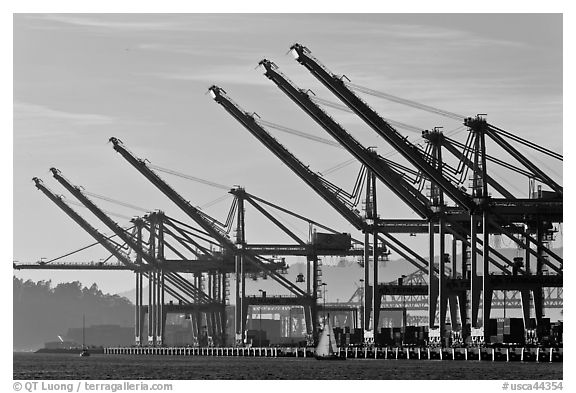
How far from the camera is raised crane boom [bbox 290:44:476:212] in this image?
11925 centimetres

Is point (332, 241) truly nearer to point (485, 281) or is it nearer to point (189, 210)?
point (189, 210)

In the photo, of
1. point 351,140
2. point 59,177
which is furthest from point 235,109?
point 59,177

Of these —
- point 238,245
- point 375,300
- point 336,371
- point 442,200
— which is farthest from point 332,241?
point 336,371

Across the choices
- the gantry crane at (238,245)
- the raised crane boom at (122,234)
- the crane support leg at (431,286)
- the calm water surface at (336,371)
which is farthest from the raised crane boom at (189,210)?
the calm water surface at (336,371)

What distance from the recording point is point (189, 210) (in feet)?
554

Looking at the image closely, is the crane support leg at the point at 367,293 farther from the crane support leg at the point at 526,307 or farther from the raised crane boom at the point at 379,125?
the raised crane boom at the point at 379,125

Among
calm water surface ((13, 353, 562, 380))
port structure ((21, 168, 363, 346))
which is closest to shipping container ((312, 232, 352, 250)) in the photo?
port structure ((21, 168, 363, 346))

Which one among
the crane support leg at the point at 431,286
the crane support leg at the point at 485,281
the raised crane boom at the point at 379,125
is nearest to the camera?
the raised crane boom at the point at 379,125

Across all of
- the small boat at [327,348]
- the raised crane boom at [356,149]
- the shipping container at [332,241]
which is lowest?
the small boat at [327,348]

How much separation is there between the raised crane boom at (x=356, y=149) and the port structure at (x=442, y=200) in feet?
0.26

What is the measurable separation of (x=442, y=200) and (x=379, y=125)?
11.4 meters

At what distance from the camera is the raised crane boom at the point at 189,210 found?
165 metres

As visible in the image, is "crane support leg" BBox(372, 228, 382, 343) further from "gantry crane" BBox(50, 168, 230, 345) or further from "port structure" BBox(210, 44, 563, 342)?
"gantry crane" BBox(50, 168, 230, 345)

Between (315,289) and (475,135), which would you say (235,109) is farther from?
(315,289)
